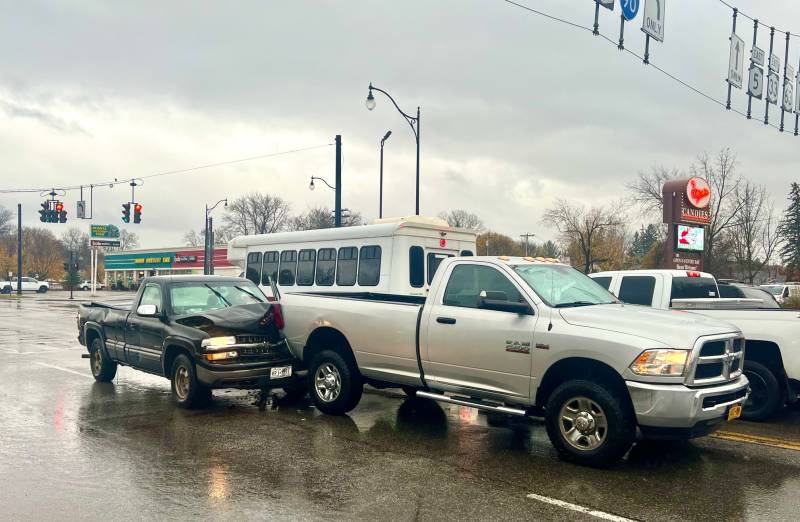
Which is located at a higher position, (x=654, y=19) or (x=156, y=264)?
(x=654, y=19)

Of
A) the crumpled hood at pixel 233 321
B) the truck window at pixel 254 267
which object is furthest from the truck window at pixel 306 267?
the crumpled hood at pixel 233 321

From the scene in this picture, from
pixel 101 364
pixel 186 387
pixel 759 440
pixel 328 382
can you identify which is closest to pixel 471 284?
pixel 328 382

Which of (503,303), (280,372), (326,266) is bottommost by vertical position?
(280,372)

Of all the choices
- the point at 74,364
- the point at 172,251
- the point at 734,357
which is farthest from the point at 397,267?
the point at 172,251

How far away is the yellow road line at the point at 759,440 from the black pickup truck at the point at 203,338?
522 cm

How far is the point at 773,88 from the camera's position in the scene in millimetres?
20109

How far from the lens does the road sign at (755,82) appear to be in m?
19.4

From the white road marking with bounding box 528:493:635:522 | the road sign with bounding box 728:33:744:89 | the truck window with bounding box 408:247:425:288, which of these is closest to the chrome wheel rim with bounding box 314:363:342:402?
the white road marking with bounding box 528:493:635:522

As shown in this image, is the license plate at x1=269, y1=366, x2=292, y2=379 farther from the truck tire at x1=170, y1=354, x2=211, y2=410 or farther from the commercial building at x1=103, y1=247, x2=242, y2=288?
the commercial building at x1=103, y1=247, x2=242, y2=288

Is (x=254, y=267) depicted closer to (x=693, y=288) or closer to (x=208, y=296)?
(x=208, y=296)

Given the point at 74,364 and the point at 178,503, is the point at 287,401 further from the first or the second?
the point at 74,364

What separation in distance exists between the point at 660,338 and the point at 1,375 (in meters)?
10.9

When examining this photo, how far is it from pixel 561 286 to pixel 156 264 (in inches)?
3175

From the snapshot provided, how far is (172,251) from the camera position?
80.1m
